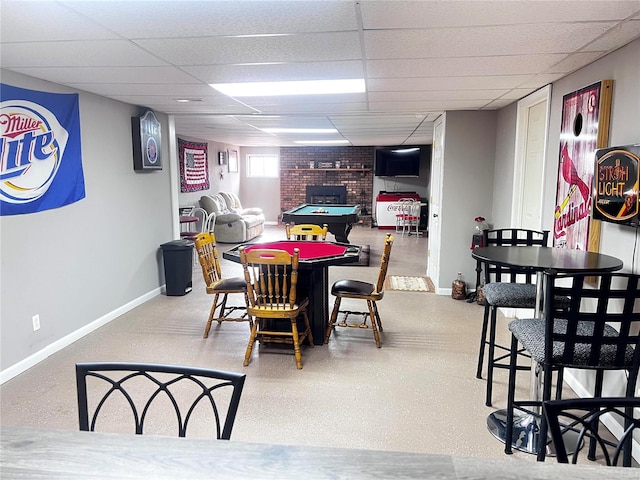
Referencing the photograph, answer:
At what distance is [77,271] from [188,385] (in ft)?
5.14

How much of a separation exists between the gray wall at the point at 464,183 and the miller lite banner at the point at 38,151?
375 centimetres

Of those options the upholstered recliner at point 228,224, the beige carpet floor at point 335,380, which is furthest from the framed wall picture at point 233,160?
the beige carpet floor at point 335,380

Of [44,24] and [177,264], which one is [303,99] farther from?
[44,24]

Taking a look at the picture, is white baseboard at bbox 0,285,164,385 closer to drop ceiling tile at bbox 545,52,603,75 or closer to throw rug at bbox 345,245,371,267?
throw rug at bbox 345,245,371,267

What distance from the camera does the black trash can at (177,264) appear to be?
509 centimetres

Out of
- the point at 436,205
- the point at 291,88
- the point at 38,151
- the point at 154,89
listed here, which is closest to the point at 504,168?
the point at 436,205

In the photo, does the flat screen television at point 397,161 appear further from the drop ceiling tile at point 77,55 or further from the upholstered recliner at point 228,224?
the drop ceiling tile at point 77,55

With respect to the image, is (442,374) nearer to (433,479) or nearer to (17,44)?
(433,479)

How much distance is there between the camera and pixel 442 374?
322cm

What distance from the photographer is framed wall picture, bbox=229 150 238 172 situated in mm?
11461

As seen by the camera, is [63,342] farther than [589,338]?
Yes

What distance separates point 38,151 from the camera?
3.30 metres

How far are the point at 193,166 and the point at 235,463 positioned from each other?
28.5 ft

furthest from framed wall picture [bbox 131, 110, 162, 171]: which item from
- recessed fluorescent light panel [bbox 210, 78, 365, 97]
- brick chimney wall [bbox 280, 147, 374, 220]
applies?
brick chimney wall [bbox 280, 147, 374, 220]
